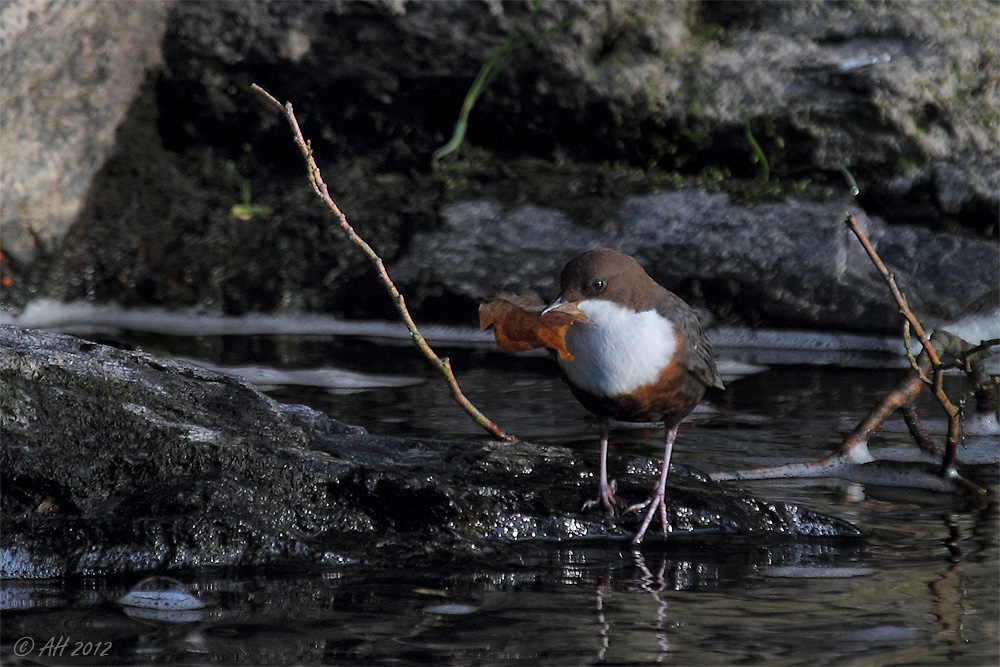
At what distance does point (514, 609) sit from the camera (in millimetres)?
2590

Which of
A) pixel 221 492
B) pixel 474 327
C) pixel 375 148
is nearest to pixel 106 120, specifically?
pixel 375 148

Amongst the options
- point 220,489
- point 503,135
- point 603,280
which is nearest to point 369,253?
point 603,280

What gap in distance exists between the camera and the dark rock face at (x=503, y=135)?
6602 millimetres

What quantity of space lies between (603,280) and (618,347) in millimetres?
193

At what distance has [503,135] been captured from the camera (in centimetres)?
726

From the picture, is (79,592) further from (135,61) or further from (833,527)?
(135,61)

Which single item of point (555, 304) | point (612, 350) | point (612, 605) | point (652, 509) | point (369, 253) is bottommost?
point (612, 605)

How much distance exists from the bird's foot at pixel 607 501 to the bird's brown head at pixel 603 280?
517 millimetres

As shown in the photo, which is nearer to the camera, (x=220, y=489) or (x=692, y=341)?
(x=220, y=489)

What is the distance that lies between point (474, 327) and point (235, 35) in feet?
7.96

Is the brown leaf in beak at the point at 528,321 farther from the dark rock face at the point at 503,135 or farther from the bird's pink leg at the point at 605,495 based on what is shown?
the dark rock face at the point at 503,135

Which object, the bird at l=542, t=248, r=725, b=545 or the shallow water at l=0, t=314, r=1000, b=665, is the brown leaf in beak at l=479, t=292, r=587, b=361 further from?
the shallow water at l=0, t=314, r=1000, b=665

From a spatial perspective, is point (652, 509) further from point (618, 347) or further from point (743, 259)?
point (743, 259)

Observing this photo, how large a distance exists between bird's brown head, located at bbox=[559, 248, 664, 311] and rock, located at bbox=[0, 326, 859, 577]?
52cm
